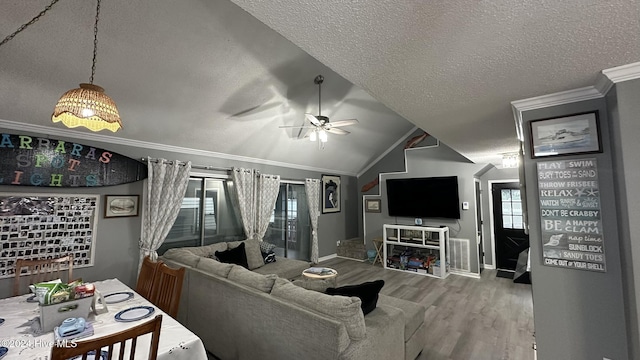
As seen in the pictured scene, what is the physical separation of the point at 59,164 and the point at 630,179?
510 cm

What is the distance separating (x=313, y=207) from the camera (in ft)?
20.5

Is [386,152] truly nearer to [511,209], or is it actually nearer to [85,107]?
[511,209]

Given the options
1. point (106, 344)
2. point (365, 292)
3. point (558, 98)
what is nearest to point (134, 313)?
point (106, 344)

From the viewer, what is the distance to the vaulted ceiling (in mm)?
1109

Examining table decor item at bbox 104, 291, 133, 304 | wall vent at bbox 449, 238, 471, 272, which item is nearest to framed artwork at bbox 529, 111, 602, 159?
table decor item at bbox 104, 291, 133, 304

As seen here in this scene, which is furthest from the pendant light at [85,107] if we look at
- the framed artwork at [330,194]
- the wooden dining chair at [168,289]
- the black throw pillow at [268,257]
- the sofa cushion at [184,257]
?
the framed artwork at [330,194]

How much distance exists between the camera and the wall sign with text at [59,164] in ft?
8.96

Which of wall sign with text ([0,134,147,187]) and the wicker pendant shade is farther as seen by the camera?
wall sign with text ([0,134,147,187])

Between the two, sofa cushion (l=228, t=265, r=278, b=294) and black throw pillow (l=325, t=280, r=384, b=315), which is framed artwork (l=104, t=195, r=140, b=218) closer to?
sofa cushion (l=228, t=265, r=278, b=294)

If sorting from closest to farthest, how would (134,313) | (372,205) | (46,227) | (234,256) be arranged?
(134,313) < (46,227) < (234,256) < (372,205)

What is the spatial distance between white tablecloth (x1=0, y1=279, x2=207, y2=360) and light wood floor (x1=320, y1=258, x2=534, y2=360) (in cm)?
229

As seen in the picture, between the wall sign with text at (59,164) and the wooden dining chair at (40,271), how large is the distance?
941mm

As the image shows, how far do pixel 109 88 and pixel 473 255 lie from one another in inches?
254

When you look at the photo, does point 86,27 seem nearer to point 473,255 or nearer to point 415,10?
point 415,10
